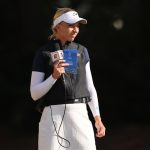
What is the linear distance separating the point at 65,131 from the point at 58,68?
463 mm

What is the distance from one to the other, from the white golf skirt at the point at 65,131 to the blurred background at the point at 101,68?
6102 mm

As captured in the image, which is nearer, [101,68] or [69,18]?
[69,18]

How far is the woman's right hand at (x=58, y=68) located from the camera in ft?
13.8

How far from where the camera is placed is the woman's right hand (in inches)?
166

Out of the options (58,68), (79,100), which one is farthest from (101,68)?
(58,68)

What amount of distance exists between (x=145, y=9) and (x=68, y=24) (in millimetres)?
6636

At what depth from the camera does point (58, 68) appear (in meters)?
4.23

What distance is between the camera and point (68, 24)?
4.43m

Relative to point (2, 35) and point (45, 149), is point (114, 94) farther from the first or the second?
point (45, 149)

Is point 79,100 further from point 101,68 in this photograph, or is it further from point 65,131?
point 101,68

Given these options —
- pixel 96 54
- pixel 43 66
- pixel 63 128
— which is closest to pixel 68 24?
pixel 43 66

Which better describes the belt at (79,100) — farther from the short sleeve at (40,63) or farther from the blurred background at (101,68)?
the blurred background at (101,68)

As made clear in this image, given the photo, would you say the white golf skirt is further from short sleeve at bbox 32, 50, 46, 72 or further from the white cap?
the white cap

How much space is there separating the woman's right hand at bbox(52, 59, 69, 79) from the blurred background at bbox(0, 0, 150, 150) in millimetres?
6224
